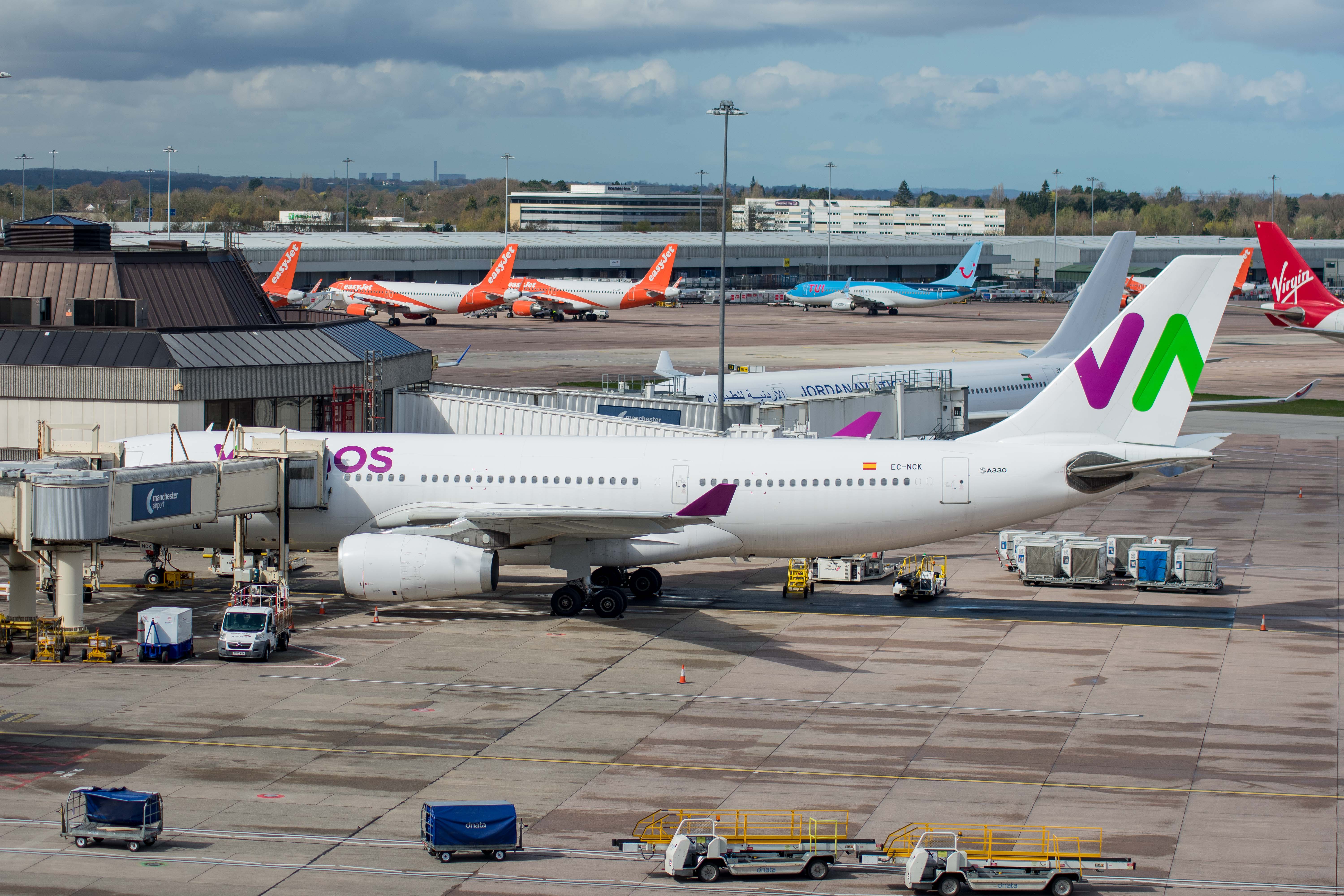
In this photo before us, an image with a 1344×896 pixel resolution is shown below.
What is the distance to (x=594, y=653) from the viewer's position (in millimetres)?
34062

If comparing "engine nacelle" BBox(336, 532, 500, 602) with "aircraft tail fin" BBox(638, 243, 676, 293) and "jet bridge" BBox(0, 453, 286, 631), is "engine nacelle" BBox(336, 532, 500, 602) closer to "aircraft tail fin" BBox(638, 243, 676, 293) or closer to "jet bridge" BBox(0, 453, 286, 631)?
"jet bridge" BBox(0, 453, 286, 631)

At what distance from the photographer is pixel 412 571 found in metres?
35.0

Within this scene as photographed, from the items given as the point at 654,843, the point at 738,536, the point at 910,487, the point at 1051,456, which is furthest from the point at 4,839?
the point at 1051,456

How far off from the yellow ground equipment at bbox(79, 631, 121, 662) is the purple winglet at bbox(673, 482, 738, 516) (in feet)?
44.7

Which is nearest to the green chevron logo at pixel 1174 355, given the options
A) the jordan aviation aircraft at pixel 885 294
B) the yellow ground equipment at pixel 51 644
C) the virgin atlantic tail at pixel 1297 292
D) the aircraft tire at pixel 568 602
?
the aircraft tire at pixel 568 602

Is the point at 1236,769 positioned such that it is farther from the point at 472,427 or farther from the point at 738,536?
the point at 472,427

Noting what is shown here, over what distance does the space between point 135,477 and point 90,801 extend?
13.7 metres

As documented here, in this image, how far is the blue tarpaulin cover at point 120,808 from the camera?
69.9ft

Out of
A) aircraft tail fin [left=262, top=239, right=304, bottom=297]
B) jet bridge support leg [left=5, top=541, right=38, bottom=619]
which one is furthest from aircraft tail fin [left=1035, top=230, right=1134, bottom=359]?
aircraft tail fin [left=262, top=239, right=304, bottom=297]

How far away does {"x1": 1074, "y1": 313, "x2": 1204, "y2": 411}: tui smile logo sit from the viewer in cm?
3684

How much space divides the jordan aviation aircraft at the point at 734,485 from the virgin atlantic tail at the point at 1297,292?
69143mm

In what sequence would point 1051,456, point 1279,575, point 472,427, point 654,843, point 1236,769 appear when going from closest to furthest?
point 654,843 < point 1236,769 < point 1051,456 < point 1279,575 < point 472,427

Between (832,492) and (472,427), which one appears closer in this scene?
(832,492)

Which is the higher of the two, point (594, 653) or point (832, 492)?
point (832, 492)
